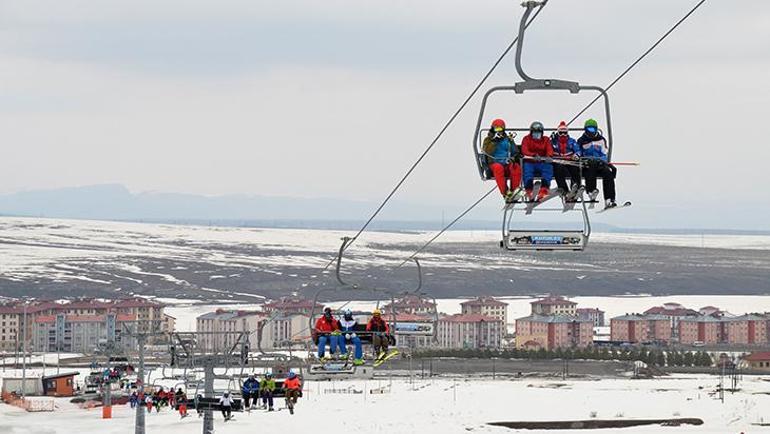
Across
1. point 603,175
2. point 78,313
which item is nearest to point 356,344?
point 603,175

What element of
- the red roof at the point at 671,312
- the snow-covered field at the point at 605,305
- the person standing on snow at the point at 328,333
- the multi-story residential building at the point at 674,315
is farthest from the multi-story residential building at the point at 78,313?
the person standing on snow at the point at 328,333

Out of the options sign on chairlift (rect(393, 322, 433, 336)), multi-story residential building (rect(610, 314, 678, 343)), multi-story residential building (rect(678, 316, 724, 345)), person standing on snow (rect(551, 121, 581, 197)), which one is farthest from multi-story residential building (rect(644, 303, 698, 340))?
person standing on snow (rect(551, 121, 581, 197))

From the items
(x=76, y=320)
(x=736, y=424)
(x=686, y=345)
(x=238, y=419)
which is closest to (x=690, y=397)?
(x=736, y=424)

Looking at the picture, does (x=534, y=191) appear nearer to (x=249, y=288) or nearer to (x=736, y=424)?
(x=736, y=424)

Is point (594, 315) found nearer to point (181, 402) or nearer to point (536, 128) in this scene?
point (181, 402)

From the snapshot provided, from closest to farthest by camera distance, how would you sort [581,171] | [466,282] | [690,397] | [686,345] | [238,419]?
[581,171], [238,419], [690,397], [686,345], [466,282]

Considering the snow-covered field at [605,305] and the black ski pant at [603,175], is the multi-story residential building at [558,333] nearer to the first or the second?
the snow-covered field at [605,305]
